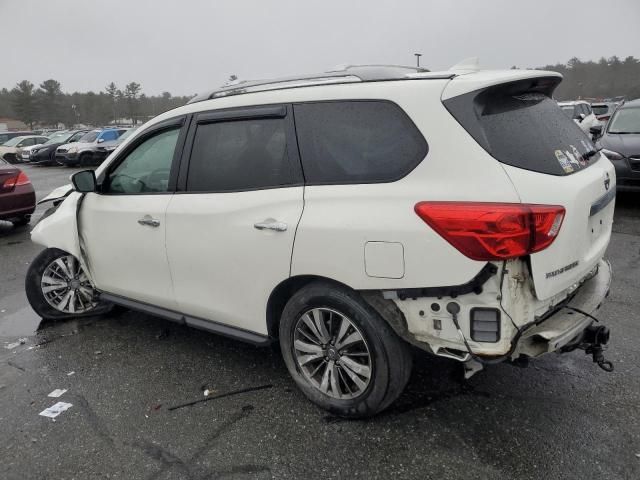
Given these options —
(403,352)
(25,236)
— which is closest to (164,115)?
(403,352)

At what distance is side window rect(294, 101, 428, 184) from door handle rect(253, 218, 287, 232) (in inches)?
12.1

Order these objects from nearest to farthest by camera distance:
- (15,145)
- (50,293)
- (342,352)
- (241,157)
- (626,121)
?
(342,352) < (241,157) < (50,293) < (626,121) < (15,145)

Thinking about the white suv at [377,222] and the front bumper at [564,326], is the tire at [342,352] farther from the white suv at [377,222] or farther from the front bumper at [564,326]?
the front bumper at [564,326]

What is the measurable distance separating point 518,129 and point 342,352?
4.91ft

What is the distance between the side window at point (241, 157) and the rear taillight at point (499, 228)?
Result: 0.97 m

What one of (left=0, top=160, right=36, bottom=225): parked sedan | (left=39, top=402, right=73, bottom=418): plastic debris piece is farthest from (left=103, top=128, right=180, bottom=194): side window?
(left=0, top=160, right=36, bottom=225): parked sedan

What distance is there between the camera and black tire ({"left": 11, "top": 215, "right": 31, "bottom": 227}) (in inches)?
343

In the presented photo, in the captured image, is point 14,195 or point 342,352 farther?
point 14,195

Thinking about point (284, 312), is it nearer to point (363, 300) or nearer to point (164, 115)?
point (363, 300)

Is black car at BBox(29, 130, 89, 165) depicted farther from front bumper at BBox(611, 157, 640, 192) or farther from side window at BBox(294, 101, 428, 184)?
side window at BBox(294, 101, 428, 184)

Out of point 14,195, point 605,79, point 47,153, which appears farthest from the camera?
point 605,79

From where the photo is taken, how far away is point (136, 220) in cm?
354

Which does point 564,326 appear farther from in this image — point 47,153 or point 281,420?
point 47,153

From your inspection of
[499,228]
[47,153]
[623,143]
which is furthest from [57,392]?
[47,153]
